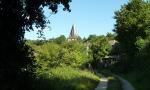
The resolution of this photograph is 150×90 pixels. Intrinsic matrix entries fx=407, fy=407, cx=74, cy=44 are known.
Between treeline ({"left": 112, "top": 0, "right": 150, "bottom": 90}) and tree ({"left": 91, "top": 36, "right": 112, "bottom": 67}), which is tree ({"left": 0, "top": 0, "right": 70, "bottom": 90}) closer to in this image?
treeline ({"left": 112, "top": 0, "right": 150, "bottom": 90})

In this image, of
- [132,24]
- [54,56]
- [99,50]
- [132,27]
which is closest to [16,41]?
[54,56]

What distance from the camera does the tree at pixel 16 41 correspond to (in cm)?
1388

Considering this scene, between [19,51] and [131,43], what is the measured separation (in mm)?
54758

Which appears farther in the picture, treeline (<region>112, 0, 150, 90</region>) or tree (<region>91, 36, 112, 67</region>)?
tree (<region>91, 36, 112, 67</region>)

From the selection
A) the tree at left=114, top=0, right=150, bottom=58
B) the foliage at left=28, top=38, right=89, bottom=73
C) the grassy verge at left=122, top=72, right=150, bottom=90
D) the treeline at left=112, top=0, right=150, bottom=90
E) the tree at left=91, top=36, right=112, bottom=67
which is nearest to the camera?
the grassy verge at left=122, top=72, right=150, bottom=90

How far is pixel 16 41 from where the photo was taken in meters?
14.8

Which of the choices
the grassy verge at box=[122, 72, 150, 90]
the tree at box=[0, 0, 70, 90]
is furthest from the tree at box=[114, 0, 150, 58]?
the tree at box=[0, 0, 70, 90]

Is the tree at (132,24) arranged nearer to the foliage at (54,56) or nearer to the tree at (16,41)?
the foliage at (54,56)

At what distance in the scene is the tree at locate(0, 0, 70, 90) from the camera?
45.5 feet

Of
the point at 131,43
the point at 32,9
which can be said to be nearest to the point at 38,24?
the point at 32,9

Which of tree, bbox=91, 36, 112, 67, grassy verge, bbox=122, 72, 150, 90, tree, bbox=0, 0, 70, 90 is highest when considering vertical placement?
tree, bbox=91, 36, 112, 67

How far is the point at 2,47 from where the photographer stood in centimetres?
1390

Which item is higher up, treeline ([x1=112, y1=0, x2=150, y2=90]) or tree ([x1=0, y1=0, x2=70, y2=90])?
treeline ([x1=112, y1=0, x2=150, y2=90])

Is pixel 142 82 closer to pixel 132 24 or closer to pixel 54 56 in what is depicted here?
pixel 54 56
